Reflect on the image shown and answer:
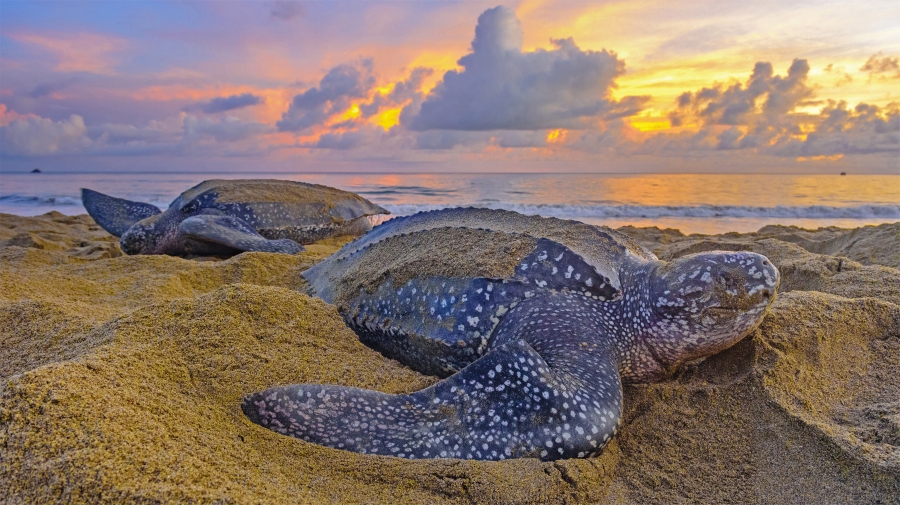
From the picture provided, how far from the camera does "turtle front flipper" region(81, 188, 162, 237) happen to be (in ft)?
20.5

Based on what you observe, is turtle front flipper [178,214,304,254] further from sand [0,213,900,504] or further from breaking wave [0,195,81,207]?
breaking wave [0,195,81,207]

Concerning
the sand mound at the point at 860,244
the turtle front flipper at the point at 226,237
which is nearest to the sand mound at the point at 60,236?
the turtle front flipper at the point at 226,237

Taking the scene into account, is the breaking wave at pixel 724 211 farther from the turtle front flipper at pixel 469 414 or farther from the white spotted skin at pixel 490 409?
the turtle front flipper at pixel 469 414

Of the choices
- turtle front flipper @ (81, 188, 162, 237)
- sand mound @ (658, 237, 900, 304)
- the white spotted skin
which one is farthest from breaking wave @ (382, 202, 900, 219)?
the white spotted skin

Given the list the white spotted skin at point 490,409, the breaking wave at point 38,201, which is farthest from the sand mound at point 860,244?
the breaking wave at point 38,201

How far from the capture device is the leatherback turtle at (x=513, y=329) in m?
1.68

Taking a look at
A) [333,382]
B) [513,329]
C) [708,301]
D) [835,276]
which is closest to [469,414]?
[513,329]

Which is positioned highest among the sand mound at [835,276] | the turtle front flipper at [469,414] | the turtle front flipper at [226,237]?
the turtle front flipper at [226,237]

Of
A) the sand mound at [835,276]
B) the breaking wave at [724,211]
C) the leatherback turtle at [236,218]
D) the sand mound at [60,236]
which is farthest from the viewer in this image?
the breaking wave at [724,211]

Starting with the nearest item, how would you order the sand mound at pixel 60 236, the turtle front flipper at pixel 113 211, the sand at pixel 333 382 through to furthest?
1. the sand at pixel 333 382
2. the sand mound at pixel 60 236
3. the turtle front flipper at pixel 113 211

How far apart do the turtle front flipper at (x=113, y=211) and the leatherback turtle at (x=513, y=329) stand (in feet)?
15.8

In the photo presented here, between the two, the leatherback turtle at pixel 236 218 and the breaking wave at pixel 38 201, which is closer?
the leatherback turtle at pixel 236 218

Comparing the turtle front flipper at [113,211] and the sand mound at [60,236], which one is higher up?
the turtle front flipper at [113,211]

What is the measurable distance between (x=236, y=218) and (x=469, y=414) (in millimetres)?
4434
